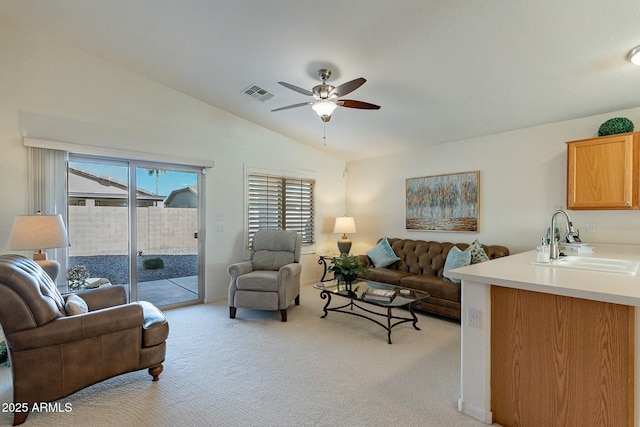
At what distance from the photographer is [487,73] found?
9.61 feet

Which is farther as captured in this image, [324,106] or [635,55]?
[324,106]

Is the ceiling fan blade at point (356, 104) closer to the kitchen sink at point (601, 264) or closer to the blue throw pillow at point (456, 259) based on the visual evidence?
the kitchen sink at point (601, 264)

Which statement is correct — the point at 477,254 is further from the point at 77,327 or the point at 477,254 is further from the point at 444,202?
the point at 77,327

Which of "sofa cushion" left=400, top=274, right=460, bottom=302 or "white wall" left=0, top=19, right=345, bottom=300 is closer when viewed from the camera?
"white wall" left=0, top=19, right=345, bottom=300

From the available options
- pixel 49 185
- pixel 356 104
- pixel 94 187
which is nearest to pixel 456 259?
pixel 356 104

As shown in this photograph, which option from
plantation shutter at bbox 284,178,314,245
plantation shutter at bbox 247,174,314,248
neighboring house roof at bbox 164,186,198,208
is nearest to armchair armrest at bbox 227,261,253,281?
plantation shutter at bbox 247,174,314,248

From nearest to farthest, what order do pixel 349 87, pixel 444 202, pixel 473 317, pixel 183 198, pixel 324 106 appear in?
pixel 473 317 → pixel 349 87 → pixel 324 106 → pixel 183 198 → pixel 444 202

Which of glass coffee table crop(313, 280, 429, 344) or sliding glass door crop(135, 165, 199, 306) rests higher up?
sliding glass door crop(135, 165, 199, 306)

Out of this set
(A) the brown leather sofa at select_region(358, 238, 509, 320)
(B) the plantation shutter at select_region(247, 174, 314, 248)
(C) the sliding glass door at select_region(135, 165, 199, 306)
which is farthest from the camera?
(B) the plantation shutter at select_region(247, 174, 314, 248)

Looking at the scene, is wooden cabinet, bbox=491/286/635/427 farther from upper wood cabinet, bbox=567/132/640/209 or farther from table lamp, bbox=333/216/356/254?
table lamp, bbox=333/216/356/254

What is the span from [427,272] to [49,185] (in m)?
4.86

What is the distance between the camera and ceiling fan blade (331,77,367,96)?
2.50m

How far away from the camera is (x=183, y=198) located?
171 inches

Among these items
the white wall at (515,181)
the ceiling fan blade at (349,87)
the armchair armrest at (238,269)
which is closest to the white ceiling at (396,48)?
the white wall at (515,181)
